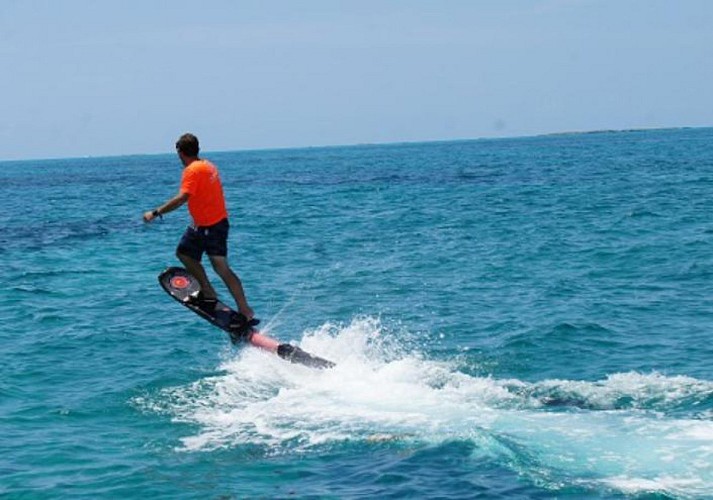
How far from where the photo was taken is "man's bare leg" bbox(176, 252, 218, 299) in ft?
42.1

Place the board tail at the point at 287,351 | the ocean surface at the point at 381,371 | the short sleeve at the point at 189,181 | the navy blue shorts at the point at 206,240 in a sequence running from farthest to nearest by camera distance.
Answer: the board tail at the point at 287,351 → the navy blue shorts at the point at 206,240 → the short sleeve at the point at 189,181 → the ocean surface at the point at 381,371

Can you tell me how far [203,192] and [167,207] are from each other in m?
0.61

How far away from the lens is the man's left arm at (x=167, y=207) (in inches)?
451

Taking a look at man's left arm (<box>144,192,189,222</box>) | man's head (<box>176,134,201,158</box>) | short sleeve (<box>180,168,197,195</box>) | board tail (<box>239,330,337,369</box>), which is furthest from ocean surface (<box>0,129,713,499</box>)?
man's head (<box>176,134,201,158</box>)

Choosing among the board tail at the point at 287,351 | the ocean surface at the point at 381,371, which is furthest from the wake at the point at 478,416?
the board tail at the point at 287,351

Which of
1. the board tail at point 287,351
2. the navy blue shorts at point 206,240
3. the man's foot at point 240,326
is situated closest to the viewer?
the navy blue shorts at point 206,240

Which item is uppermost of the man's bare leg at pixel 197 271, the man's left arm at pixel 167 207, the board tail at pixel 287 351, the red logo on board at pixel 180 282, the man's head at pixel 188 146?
the man's head at pixel 188 146

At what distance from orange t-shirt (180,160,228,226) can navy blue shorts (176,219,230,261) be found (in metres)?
0.09

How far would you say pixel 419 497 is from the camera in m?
9.15

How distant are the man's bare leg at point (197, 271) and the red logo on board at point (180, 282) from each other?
1.71ft

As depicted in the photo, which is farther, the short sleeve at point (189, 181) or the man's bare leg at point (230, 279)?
the man's bare leg at point (230, 279)

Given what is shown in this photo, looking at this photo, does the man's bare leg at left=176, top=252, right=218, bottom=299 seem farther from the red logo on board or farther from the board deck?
the red logo on board

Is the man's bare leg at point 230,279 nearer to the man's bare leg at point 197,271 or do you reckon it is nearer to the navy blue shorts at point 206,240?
the navy blue shorts at point 206,240

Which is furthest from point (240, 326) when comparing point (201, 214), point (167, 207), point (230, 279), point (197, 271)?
point (167, 207)
